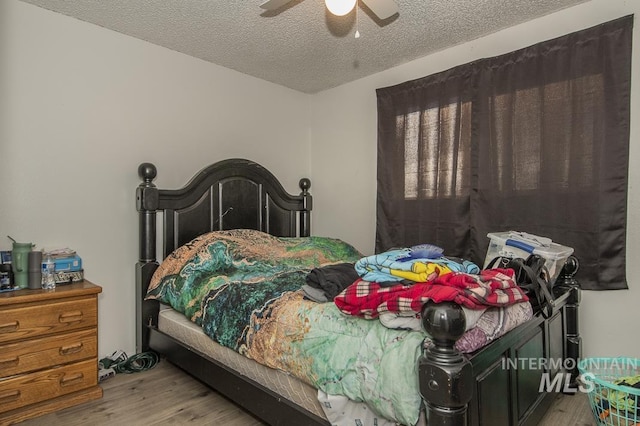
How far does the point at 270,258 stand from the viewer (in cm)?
272

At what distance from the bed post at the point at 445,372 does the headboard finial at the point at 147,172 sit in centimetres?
227

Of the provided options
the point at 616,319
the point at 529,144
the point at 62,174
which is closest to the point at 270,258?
the point at 62,174

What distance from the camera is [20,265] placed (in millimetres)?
2059

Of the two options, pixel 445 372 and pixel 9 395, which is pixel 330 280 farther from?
pixel 9 395

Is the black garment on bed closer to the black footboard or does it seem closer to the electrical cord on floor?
the black footboard

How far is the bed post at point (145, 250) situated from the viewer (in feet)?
8.46

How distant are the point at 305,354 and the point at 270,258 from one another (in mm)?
1325

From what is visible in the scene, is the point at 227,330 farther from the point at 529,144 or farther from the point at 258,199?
the point at 529,144

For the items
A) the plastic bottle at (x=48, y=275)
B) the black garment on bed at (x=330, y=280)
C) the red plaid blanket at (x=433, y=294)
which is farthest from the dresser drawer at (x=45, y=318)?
the red plaid blanket at (x=433, y=294)

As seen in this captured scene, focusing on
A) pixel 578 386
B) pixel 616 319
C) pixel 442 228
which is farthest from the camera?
pixel 442 228

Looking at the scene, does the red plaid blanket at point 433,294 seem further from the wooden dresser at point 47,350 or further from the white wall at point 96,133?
the white wall at point 96,133

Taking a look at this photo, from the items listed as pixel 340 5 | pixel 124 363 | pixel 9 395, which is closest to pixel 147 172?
pixel 124 363

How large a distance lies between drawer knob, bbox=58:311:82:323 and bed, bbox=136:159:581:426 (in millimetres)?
512

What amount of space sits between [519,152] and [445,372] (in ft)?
6.62
